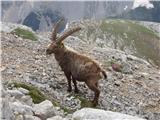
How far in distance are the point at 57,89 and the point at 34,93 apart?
2.86m

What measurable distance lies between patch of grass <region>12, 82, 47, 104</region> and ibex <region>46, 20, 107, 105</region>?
1.96 m

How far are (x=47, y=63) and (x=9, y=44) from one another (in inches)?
137

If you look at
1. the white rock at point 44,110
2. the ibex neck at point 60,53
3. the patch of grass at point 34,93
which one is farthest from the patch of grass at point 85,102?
the white rock at point 44,110

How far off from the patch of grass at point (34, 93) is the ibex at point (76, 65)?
77.2 inches

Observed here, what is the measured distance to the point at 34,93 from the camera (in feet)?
62.2

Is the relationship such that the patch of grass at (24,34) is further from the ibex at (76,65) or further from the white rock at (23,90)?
the white rock at (23,90)

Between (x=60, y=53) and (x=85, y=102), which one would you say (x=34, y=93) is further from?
(x=60, y=53)

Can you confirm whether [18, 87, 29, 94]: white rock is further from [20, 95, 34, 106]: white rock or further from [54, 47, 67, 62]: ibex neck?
[54, 47, 67, 62]: ibex neck

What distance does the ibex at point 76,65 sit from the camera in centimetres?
2036

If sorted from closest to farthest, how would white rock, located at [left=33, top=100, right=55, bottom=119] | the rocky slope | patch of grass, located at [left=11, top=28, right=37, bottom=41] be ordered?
white rock, located at [left=33, top=100, right=55, bottom=119], the rocky slope, patch of grass, located at [left=11, top=28, right=37, bottom=41]

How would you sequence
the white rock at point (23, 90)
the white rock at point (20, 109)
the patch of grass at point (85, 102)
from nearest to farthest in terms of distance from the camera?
the white rock at point (20, 109) → the white rock at point (23, 90) → the patch of grass at point (85, 102)

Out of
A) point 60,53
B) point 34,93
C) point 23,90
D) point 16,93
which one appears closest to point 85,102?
point 60,53

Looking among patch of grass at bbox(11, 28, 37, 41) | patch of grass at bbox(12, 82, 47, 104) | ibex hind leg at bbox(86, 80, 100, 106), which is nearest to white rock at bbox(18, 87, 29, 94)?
patch of grass at bbox(12, 82, 47, 104)

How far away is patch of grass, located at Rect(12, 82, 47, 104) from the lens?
735 inches
